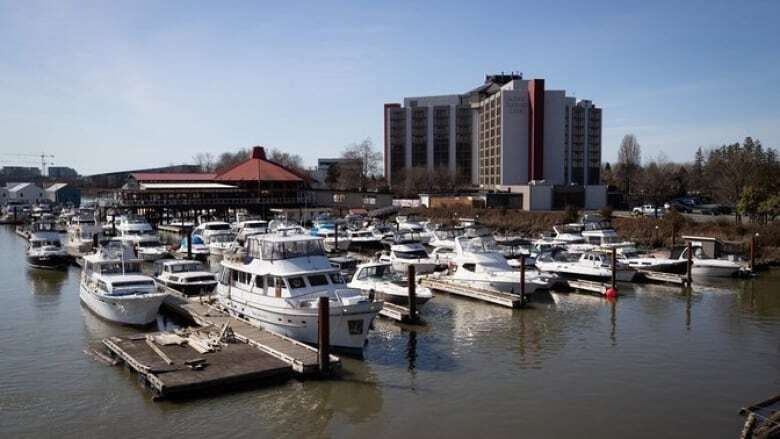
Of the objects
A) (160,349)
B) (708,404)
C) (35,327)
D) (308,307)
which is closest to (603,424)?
(708,404)

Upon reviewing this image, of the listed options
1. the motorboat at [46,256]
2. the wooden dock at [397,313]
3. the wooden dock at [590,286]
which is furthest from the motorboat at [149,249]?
the wooden dock at [590,286]

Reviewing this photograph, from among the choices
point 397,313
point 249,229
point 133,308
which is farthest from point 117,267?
point 249,229

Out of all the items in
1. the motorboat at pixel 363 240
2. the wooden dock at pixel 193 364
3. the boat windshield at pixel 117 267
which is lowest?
the wooden dock at pixel 193 364

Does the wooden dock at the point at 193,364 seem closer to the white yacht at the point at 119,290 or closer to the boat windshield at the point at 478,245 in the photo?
the white yacht at the point at 119,290

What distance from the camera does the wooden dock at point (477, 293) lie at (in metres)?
31.2

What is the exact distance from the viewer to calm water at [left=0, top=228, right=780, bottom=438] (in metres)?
17.0

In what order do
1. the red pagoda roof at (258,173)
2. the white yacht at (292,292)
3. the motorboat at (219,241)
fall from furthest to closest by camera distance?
the red pagoda roof at (258,173), the motorboat at (219,241), the white yacht at (292,292)

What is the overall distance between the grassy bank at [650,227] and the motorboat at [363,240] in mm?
15250

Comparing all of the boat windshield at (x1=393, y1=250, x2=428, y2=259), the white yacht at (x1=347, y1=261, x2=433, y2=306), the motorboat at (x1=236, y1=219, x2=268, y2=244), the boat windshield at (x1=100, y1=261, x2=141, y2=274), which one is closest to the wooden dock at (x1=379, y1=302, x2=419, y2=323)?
the white yacht at (x1=347, y1=261, x2=433, y2=306)

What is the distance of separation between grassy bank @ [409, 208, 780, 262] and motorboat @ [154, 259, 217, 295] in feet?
115

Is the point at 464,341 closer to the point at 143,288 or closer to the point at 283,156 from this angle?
the point at 143,288

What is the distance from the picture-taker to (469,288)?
1334 inches

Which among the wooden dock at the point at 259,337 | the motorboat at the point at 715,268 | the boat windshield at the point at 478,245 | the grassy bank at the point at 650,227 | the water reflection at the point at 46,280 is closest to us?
the wooden dock at the point at 259,337

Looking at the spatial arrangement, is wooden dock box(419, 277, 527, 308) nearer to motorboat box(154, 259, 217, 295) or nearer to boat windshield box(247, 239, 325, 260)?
boat windshield box(247, 239, 325, 260)
